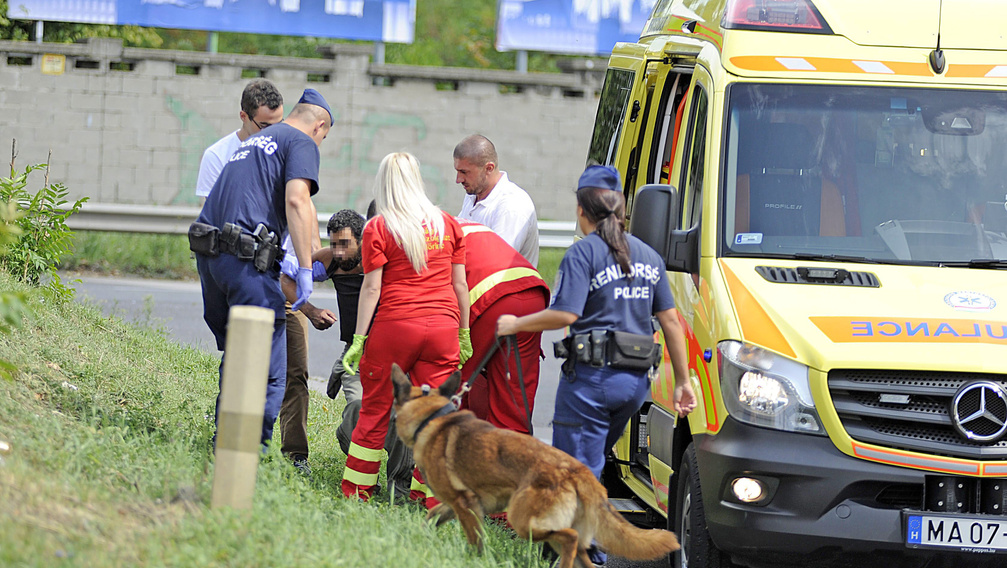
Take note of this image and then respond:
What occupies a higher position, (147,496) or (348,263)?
(348,263)

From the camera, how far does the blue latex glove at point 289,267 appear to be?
18.8ft

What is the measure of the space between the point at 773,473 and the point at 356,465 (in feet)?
6.69

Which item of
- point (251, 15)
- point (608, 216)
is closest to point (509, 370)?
point (608, 216)

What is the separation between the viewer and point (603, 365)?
179 inches

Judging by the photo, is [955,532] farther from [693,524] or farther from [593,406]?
[593,406]


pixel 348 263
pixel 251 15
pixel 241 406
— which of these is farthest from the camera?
pixel 251 15

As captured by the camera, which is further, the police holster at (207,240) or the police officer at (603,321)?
the police holster at (207,240)

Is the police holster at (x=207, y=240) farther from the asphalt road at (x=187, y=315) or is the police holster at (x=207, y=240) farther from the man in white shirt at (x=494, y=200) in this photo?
the asphalt road at (x=187, y=315)

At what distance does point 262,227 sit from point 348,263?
948 mm

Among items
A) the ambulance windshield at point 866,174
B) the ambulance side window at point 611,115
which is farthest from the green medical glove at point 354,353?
the ambulance side window at point 611,115

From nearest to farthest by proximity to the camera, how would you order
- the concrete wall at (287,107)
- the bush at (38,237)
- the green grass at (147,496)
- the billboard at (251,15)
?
the green grass at (147,496) < the bush at (38,237) < the concrete wall at (287,107) < the billboard at (251,15)

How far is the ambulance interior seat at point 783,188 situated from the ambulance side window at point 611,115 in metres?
1.89

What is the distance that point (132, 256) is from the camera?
1467 centimetres

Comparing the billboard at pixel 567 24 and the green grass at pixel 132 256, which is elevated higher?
the billboard at pixel 567 24
